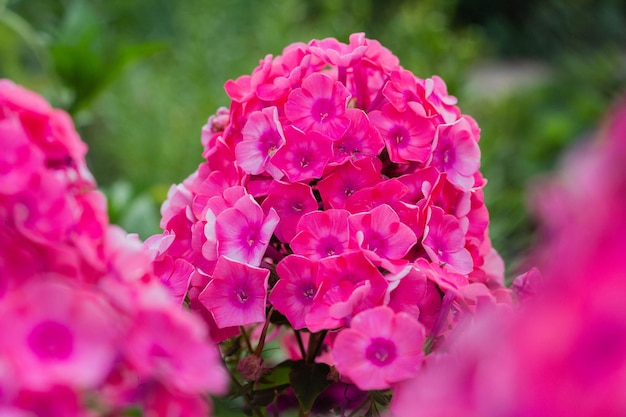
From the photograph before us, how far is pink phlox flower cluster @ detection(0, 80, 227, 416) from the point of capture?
28 centimetres

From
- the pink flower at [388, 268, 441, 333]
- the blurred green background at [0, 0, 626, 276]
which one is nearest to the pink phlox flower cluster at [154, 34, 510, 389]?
the pink flower at [388, 268, 441, 333]

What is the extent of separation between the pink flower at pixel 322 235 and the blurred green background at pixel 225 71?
0.12 meters

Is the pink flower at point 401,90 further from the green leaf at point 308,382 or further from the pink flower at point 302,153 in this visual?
the green leaf at point 308,382

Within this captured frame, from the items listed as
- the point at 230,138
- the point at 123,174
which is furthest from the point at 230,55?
the point at 230,138

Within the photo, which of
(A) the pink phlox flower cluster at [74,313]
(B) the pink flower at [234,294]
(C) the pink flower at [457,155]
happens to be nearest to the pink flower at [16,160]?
(A) the pink phlox flower cluster at [74,313]

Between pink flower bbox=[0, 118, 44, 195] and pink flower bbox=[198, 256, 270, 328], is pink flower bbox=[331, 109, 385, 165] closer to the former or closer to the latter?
pink flower bbox=[198, 256, 270, 328]

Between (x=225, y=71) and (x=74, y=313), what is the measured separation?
2.25 meters

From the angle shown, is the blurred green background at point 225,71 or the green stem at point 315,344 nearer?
the green stem at point 315,344

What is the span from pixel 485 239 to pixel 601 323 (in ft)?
1.17

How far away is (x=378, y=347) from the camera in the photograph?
A: 16.1 inches

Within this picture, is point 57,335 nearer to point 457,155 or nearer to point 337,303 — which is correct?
A: point 337,303

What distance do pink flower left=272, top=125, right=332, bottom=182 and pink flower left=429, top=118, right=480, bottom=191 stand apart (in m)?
0.07

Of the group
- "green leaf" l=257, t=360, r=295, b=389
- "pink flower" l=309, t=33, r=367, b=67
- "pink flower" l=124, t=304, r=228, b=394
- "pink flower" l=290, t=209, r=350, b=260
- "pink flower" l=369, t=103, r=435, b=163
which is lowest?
"green leaf" l=257, t=360, r=295, b=389

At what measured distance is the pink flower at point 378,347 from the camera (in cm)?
41
